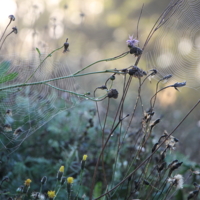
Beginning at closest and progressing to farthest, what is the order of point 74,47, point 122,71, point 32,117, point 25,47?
point 122,71 < point 32,117 < point 25,47 < point 74,47

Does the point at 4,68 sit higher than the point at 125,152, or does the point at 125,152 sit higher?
the point at 125,152

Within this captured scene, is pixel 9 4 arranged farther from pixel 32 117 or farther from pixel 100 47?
pixel 100 47

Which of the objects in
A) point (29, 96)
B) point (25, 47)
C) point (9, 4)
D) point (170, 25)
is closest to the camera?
point (170, 25)

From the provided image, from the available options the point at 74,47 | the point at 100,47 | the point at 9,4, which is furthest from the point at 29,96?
the point at 100,47

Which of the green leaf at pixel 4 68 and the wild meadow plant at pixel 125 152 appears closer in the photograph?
the wild meadow plant at pixel 125 152

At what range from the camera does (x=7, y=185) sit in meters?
A: 1.43

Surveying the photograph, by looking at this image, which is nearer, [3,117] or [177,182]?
[177,182]

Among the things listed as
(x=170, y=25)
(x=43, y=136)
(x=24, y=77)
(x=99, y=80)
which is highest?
(x=99, y=80)

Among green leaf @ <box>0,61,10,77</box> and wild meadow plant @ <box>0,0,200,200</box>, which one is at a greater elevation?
green leaf @ <box>0,61,10,77</box>

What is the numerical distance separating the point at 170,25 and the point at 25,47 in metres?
1.41

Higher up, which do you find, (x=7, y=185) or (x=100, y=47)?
(x=100, y=47)

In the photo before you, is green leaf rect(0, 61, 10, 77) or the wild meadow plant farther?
green leaf rect(0, 61, 10, 77)

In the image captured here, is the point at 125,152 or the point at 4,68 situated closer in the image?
the point at 4,68

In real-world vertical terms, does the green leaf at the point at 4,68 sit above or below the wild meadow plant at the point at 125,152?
above
